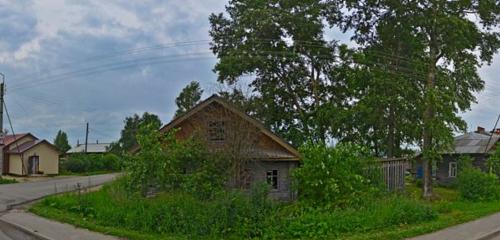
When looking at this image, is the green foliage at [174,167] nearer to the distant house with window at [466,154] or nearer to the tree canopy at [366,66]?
the tree canopy at [366,66]

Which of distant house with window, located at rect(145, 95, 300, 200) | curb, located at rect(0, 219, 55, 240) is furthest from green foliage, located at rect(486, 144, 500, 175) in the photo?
curb, located at rect(0, 219, 55, 240)

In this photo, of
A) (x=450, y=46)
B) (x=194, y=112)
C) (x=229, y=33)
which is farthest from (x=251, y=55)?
(x=450, y=46)

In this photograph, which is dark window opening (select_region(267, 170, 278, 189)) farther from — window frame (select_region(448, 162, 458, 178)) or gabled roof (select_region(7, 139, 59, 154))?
gabled roof (select_region(7, 139, 59, 154))

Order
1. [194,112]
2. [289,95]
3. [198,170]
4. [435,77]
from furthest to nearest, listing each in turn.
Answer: [289,95] < [435,77] < [194,112] < [198,170]

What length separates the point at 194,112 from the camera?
23.3 meters

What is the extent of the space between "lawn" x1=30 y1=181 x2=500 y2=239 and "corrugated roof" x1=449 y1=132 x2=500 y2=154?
2063 centimetres

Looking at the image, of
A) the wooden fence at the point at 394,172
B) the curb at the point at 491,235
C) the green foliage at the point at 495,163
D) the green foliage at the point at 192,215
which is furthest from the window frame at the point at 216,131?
the green foliage at the point at 495,163

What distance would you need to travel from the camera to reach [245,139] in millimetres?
19859

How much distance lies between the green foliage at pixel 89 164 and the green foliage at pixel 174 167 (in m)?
32.8

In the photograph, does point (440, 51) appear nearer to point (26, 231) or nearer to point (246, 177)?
point (246, 177)

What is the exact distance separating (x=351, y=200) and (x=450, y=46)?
1386 centimetres

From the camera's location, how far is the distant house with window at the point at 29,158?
141 feet

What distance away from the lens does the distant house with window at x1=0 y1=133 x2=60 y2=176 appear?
43.1 m

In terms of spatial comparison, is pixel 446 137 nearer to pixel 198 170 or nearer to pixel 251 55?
pixel 251 55
